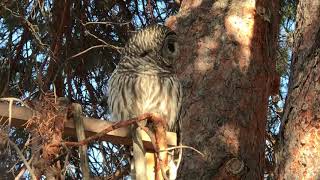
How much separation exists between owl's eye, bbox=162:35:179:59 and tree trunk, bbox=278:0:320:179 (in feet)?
3.20

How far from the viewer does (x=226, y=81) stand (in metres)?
3.78

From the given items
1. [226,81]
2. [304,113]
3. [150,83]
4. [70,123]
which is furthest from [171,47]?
[70,123]

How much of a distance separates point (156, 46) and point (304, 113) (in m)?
1.18

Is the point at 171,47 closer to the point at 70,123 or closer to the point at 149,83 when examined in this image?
the point at 149,83

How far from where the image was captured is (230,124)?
367cm

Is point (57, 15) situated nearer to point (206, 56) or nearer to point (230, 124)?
point (206, 56)

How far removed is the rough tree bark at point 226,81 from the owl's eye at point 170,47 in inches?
13.2

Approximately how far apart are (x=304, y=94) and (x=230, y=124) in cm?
118

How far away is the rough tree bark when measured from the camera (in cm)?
359

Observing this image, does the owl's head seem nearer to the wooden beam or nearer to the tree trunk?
the tree trunk

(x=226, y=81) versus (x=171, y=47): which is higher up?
(x=171, y=47)

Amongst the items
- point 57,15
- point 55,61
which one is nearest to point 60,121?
point 55,61

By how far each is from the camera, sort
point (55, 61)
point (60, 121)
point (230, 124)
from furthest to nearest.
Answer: point (55, 61) → point (230, 124) → point (60, 121)

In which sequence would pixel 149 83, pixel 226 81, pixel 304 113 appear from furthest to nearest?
pixel 226 81 < pixel 149 83 < pixel 304 113
